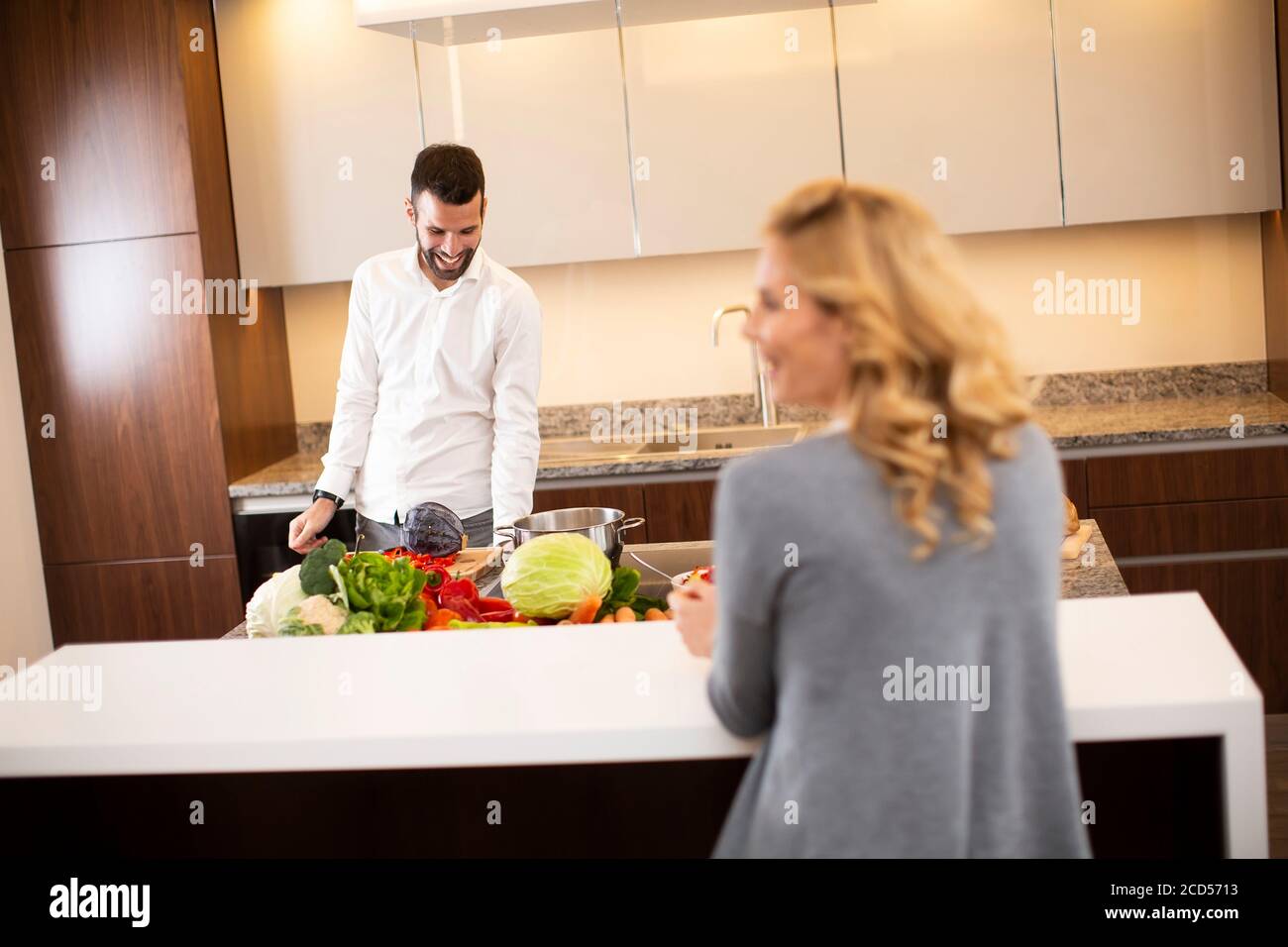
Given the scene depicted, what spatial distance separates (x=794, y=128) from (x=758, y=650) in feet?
9.82

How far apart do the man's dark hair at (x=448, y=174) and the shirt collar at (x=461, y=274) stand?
0.89 feet

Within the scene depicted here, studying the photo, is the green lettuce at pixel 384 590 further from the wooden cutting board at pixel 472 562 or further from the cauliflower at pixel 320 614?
the wooden cutting board at pixel 472 562

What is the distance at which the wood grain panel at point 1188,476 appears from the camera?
355cm

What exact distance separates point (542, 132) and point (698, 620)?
2878mm

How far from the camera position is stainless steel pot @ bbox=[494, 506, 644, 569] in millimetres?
2039

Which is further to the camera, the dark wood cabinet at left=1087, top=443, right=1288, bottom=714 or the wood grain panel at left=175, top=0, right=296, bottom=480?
the wood grain panel at left=175, top=0, right=296, bottom=480

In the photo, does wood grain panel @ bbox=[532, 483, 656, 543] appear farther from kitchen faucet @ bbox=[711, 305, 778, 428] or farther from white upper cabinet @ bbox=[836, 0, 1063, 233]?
white upper cabinet @ bbox=[836, 0, 1063, 233]

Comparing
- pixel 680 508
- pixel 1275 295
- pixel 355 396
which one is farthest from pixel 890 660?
pixel 1275 295

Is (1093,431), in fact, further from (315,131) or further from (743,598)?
(743,598)

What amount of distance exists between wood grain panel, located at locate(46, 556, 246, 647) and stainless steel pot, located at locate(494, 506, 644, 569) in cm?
189

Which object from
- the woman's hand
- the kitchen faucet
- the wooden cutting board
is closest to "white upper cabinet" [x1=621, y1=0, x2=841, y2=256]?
the kitchen faucet

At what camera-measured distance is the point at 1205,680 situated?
1246 millimetres
